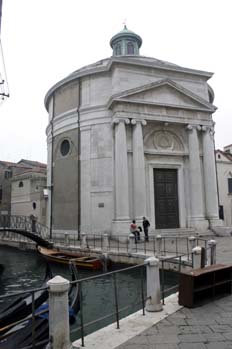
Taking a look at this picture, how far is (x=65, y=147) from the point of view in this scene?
72.8 ft

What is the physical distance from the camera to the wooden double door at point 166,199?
2003cm

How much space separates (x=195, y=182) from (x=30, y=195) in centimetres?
2024

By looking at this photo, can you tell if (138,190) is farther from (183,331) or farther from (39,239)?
(183,331)

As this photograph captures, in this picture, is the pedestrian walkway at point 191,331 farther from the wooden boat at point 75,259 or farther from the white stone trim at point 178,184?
the white stone trim at point 178,184

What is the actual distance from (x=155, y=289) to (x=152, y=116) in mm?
15354

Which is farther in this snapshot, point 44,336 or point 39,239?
point 39,239

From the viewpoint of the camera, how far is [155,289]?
18.1 feet

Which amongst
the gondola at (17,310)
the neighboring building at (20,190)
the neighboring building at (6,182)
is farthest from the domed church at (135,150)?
the neighboring building at (6,182)

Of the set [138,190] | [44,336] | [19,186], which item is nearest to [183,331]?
[44,336]

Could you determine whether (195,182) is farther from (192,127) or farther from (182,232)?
(192,127)

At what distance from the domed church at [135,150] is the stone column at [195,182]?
67 millimetres

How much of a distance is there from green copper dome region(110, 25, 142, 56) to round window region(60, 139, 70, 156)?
1142 cm

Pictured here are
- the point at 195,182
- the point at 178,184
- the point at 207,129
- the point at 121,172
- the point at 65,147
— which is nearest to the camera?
the point at 121,172

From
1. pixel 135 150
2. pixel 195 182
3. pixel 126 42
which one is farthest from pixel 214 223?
pixel 126 42
